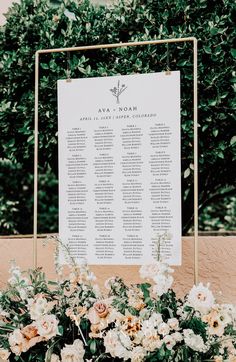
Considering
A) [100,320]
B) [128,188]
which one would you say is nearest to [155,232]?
[128,188]

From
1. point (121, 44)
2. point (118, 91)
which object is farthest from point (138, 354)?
point (121, 44)

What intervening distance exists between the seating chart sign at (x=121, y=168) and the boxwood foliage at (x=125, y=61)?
11.1 inches

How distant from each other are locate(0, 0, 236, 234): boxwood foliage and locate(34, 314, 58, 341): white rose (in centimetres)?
134

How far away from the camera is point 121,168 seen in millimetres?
3846

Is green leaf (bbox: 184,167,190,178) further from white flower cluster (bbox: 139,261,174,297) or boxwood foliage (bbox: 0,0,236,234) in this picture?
white flower cluster (bbox: 139,261,174,297)

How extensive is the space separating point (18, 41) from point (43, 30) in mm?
199

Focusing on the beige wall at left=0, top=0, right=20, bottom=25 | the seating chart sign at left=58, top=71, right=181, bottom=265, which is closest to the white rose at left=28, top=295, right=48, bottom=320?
the seating chart sign at left=58, top=71, right=181, bottom=265

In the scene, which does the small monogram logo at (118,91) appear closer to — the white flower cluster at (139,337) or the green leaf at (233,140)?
the green leaf at (233,140)

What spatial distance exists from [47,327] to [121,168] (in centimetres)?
103

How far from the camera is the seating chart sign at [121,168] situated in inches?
148

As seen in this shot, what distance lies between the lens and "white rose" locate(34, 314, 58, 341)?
A: 10.6ft

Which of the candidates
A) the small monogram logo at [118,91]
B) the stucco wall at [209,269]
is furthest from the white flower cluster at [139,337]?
the small monogram logo at [118,91]

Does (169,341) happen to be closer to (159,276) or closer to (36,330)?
(159,276)

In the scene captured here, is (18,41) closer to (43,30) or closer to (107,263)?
(43,30)
